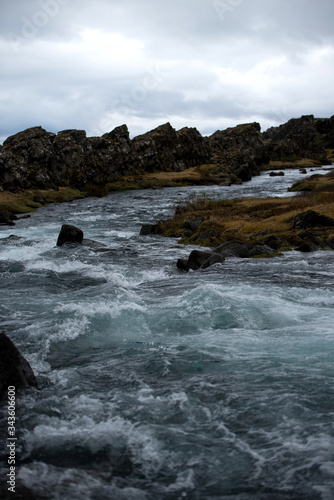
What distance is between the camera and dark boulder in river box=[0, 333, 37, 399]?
24.5 ft

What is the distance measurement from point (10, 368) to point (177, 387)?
3000 millimetres

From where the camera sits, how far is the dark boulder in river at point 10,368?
7.46 meters

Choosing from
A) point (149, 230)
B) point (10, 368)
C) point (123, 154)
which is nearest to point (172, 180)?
point (123, 154)

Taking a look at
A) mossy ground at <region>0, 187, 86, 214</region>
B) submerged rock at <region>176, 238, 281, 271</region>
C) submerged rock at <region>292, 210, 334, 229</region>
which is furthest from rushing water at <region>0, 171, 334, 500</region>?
mossy ground at <region>0, 187, 86, 214</region>

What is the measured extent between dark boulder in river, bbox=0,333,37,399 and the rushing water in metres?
0.34

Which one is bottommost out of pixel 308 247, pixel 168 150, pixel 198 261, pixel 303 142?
pixel 308 247

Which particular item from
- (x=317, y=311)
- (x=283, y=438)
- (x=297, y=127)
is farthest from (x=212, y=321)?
(x=297, y=127)

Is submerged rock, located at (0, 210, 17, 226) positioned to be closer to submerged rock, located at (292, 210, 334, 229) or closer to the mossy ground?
the mossy ground

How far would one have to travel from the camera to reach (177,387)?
318 inches

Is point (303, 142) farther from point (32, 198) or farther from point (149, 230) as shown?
point (149, 230)

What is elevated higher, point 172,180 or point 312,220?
point 172,180

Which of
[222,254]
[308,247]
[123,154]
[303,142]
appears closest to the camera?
[308,247]

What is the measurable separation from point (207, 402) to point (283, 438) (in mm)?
1487

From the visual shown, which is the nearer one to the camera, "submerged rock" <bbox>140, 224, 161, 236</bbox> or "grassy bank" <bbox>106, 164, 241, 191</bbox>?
"submerged rock" <bbox>140, 224, 161, 236</bbox>
